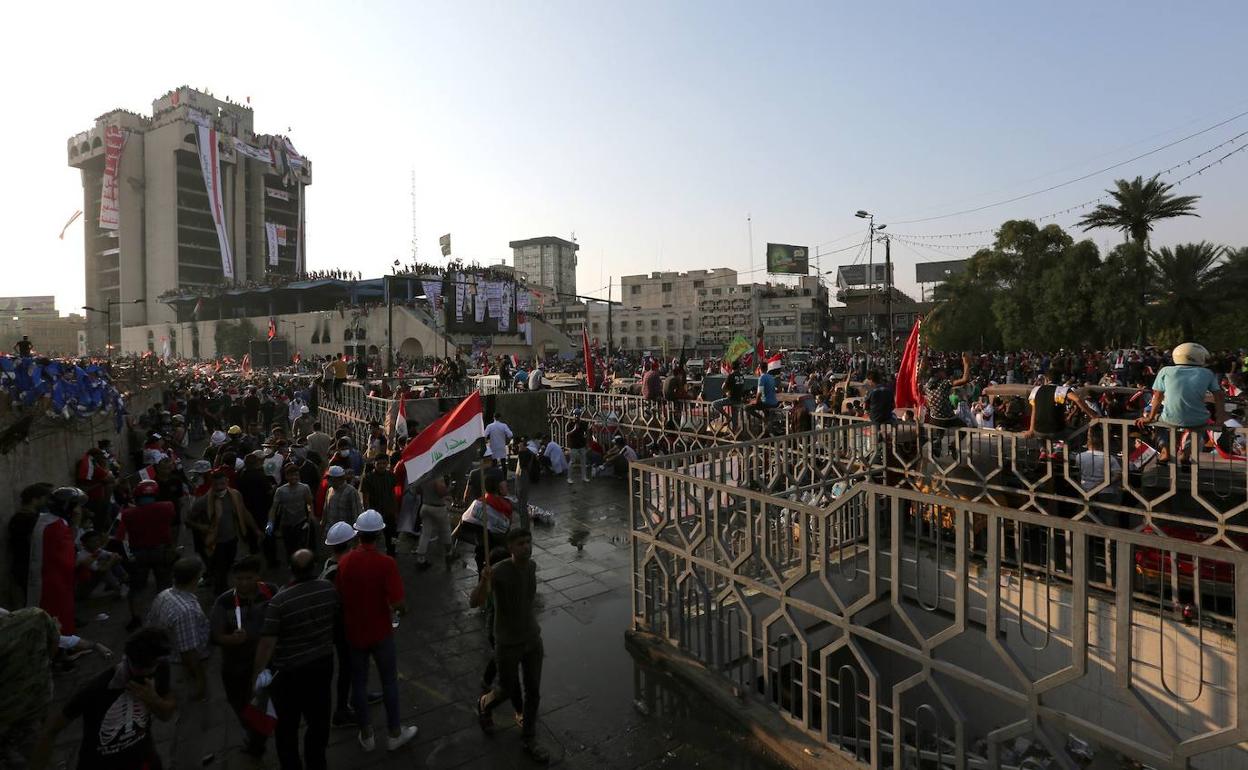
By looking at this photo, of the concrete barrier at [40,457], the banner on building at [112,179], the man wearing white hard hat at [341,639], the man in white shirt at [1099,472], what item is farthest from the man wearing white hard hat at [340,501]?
the banner on building at [112,179]

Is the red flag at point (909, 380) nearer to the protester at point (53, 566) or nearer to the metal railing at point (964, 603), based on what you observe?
the metal railing at point (964, 603)

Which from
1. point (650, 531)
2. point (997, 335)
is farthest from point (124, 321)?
point (650, 531)

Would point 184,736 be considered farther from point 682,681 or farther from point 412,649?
point 682,681

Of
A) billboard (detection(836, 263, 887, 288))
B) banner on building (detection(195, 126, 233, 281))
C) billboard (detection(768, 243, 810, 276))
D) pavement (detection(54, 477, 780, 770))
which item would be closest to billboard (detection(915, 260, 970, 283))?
billboard (detection(836, 263, 887, 288))

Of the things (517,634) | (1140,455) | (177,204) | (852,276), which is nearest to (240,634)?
(517,634)

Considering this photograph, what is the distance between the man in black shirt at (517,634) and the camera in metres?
4.52

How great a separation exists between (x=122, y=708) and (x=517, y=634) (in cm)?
214

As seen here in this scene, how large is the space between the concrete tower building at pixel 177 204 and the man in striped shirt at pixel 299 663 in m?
89.1

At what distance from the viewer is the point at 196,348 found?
7612cm

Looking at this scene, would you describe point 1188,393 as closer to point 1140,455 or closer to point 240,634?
point 1140,455

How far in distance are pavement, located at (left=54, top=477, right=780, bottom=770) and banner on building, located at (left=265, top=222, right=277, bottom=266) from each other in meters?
96.7

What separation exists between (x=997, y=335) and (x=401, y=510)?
44025mm

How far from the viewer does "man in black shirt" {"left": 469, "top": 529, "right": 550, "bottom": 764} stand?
4516 millimetres

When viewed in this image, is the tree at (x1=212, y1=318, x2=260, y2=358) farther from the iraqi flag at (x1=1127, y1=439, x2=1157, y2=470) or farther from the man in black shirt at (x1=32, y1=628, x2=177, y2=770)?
the iraqi flag at (x1=1127, y1=439, x2=1157, y2=470)
